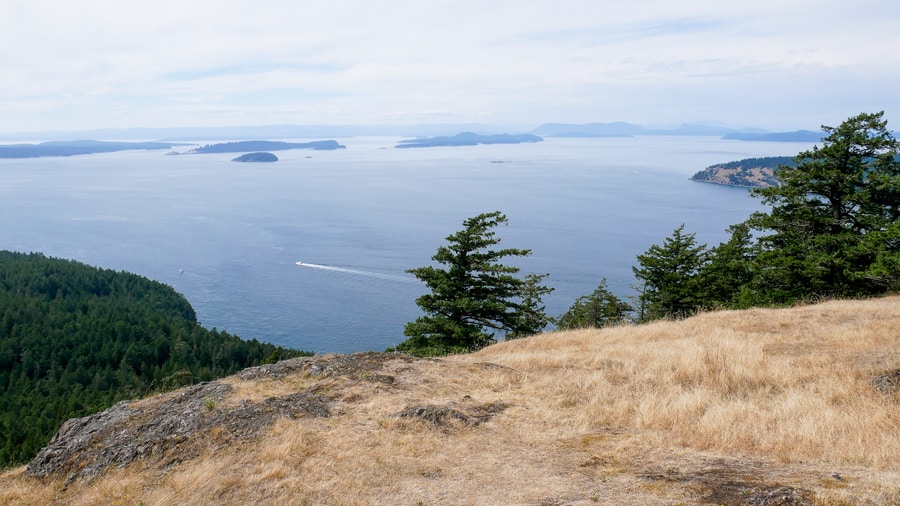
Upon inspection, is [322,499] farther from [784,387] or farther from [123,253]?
[123,253]

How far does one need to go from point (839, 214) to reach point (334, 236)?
99153 millimetres

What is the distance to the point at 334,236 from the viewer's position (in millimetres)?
113875

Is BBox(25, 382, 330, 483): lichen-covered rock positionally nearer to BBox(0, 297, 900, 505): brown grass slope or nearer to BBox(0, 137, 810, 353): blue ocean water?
BBox(0, 297, 900, 505): brown grass slope

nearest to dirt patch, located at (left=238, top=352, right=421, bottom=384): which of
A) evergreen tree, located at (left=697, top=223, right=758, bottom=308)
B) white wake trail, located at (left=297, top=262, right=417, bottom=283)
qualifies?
evergreen tree, located at (left=697, top=223, right=758, bottom=308)

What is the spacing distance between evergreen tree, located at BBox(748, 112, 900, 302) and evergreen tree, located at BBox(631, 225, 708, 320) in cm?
844

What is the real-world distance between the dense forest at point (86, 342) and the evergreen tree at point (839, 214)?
47.1 m

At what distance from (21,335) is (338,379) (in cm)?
9964

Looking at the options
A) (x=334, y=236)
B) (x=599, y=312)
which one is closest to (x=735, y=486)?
(x=599, y=312)

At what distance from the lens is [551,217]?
420 feet

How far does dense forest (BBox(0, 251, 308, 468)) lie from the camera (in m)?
69.0

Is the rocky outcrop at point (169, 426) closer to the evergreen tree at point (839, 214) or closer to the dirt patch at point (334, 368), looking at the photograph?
the dirt patch at point (334, 368)

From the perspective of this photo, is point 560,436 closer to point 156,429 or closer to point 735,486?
point 735,486

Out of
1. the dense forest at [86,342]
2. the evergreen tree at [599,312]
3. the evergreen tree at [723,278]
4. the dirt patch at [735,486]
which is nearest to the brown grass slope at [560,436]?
the dirt patch at [735,486]

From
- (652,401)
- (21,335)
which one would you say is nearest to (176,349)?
(21,335)
